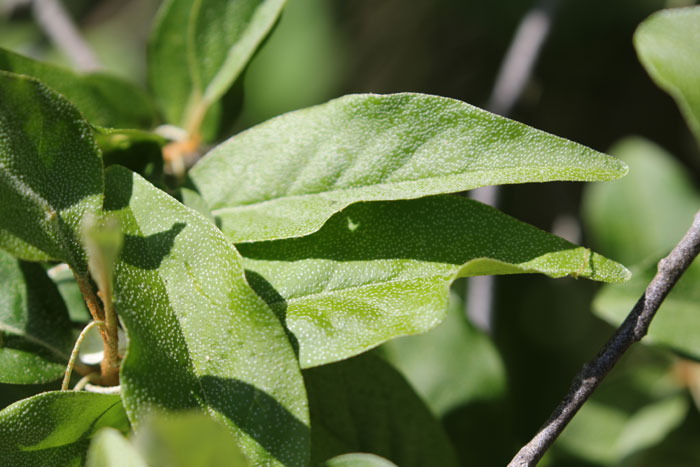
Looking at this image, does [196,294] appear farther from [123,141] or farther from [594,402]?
[594,402]

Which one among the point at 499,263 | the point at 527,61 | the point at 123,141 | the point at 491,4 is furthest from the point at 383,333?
the point at 491,4

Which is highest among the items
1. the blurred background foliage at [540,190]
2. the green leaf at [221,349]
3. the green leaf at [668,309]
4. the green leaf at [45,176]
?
the green leaf at [45,176]

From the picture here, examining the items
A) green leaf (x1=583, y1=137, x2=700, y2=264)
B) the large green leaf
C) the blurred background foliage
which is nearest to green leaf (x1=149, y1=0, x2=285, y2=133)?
the blurred background foliage

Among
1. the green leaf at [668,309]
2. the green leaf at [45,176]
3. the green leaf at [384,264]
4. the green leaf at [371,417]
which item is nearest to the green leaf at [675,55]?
the green leaf at [668,309]

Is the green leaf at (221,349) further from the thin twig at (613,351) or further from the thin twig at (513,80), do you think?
the thin twig at (513,80)

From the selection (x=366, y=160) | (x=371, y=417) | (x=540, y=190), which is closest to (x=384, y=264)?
(x=366, y=160)
